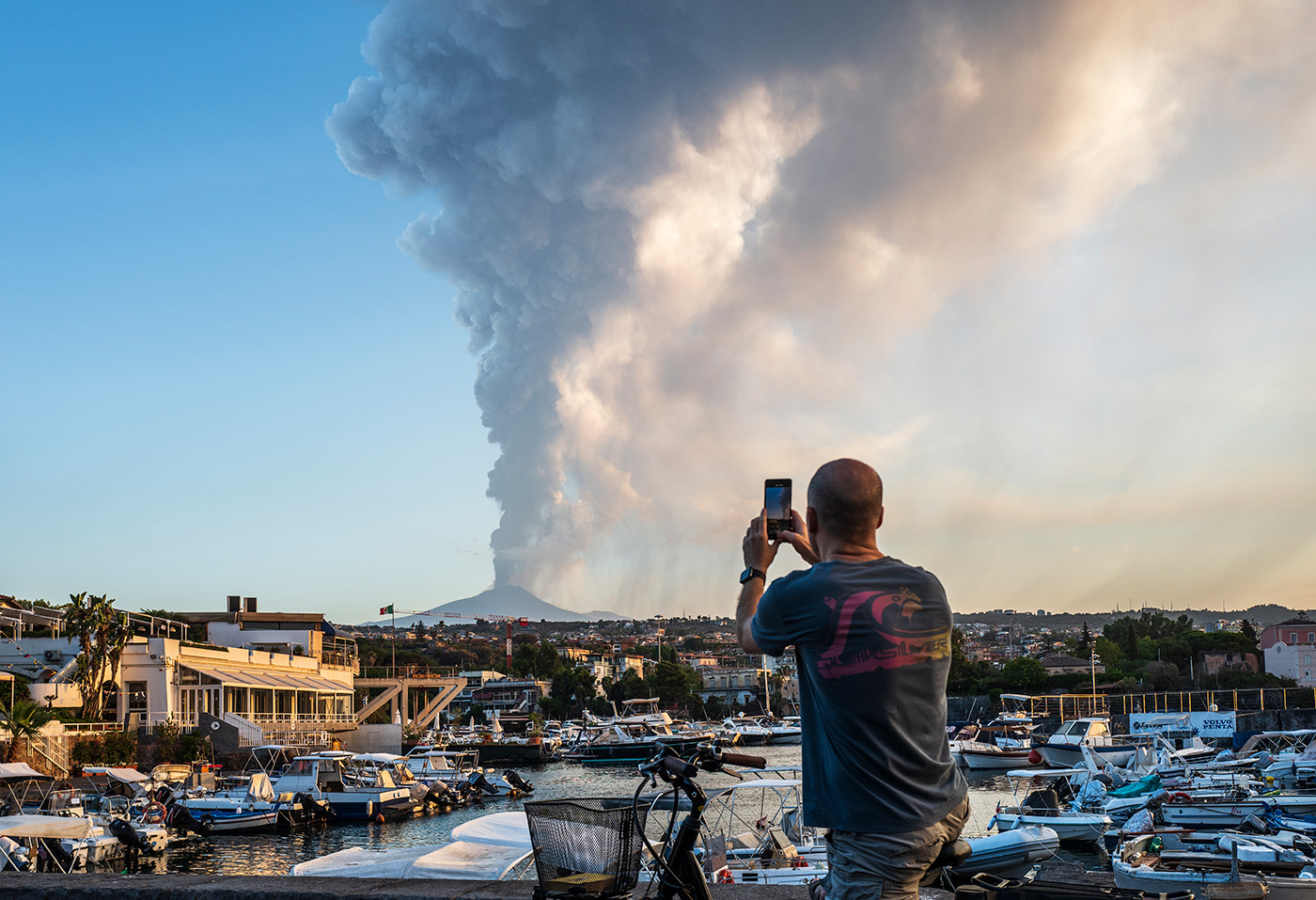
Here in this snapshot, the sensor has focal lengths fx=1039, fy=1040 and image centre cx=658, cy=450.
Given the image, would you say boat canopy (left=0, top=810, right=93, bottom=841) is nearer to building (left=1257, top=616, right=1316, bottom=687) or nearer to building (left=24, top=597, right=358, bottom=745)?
building (left=24, top=597, right=358, bottom=745)

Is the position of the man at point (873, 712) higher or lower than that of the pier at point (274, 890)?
higher

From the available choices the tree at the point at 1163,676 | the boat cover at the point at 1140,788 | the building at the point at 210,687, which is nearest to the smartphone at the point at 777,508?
the boat cover at the point at 1140,788

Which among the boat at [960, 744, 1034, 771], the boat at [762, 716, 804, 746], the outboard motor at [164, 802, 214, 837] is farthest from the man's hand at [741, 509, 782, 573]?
the boat at [762, 716, 804, 746]

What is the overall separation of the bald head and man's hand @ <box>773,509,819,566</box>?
0.73 ft

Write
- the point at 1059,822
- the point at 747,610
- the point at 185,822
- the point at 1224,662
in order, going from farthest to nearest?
the point at 1224,662 → the point at 185,822 → the point at 1059,822 → the point at 747,610

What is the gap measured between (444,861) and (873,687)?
13389 mm

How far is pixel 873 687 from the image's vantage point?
2.98 metres

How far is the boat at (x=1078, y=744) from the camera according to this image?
50.3m

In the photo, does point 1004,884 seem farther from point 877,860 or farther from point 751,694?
point 751,694

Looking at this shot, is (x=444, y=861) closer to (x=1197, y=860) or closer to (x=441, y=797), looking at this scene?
(x=1197, y=860)

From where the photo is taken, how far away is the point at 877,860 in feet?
9.78

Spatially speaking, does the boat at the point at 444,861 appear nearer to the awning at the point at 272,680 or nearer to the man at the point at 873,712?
the man at the point at 873,712

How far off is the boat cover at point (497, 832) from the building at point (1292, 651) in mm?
110187

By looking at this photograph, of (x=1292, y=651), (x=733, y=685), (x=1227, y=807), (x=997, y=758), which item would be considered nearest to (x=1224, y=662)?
(x=1292, y=651)
